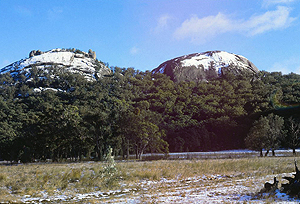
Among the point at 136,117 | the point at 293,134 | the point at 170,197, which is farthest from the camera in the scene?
the point at 136,117

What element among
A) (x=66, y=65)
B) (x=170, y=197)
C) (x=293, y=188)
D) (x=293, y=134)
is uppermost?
(x=66, y=65)

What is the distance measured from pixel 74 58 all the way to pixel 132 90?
7587cm

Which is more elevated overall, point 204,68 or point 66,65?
point 66,65

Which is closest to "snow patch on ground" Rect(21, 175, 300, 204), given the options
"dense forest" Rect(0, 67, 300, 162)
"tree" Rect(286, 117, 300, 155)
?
"dense forest" Rect(0, 67, 300, 162)

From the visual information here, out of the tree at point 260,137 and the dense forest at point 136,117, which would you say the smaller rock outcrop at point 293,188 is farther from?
the tree at point 260,137

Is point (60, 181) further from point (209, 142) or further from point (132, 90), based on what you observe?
point (132, 90)

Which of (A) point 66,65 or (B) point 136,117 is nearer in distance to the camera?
(B) point 136,117

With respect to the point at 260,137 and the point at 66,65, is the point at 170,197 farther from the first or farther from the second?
the point at 66,65

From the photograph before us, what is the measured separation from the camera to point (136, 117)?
194 feet

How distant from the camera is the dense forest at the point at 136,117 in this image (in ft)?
185

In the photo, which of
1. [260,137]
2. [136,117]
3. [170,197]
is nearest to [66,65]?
[136,117]

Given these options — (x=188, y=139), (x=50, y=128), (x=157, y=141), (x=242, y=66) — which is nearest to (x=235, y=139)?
(x=188, y=139)

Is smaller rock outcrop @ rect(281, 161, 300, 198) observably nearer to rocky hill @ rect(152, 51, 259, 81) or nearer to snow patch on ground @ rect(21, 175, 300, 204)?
snow patch on ground @ rect(21, 175, 300, 204)

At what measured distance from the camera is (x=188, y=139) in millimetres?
94500
